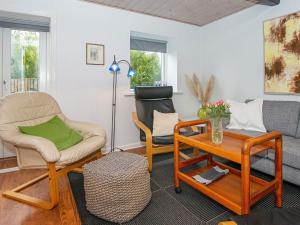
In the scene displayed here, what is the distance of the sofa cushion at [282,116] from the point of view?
7.59ft

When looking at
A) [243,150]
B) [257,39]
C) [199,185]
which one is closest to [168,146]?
[199,185]

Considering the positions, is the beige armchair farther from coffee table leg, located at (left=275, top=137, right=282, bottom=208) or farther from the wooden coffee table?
coffee table leg, located at (left=275, top=137, right=282, bottom=208)

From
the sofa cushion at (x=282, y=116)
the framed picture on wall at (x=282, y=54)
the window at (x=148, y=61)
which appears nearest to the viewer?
the sofa cushion at (x=282, y=116)

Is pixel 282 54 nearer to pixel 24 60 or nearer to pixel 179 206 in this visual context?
pixel 179 206

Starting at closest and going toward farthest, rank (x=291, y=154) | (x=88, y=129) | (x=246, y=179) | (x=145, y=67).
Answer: (x=246, y=179), (x=291, y=154), (x=88, y=129), (x=145, y=67)

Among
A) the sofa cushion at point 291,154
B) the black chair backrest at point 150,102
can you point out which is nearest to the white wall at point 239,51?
the sofa cushion at point 291,154

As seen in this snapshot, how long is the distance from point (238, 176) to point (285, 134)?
91 centimetres

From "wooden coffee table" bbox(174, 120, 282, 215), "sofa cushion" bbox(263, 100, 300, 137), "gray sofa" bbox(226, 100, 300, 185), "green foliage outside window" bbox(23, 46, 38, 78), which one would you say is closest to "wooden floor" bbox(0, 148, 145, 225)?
"wooden coffee table" bbox(174, 120, 282, 215)

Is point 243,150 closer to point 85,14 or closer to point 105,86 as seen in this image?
point 105,86

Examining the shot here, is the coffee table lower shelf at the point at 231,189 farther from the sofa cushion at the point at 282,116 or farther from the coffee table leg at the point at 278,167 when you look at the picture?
the sofa cushion at the point at 282,116

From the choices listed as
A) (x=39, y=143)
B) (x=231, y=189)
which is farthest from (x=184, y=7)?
(x=39, y=143)

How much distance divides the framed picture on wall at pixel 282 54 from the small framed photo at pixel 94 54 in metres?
2.32

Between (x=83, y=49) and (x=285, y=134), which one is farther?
(x=83, y=49)

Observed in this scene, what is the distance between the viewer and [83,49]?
9.23 ft
